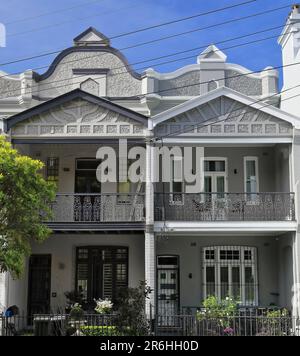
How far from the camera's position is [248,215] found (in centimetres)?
1933

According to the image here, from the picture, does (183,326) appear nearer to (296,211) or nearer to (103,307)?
(103,307)

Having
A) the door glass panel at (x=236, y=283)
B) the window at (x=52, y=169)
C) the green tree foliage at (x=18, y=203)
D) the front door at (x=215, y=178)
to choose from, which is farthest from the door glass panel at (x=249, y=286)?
the green tree foliage at (x=18, y=203)

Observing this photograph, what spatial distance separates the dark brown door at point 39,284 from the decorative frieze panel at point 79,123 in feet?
15.7

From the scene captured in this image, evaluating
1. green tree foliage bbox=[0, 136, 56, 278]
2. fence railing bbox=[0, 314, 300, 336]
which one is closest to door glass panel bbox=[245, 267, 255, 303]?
fence railing bbox=[0, 314, 300, 336]

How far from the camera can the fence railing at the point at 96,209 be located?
18.6 meters

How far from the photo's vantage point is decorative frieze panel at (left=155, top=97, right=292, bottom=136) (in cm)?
1852

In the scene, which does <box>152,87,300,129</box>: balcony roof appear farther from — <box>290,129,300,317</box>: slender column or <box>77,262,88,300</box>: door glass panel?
<box>77,262,88,300</box>: door glass panel

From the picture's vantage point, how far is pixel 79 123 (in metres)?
18.5

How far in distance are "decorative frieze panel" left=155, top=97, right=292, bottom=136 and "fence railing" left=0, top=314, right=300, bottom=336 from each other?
5.88 meters

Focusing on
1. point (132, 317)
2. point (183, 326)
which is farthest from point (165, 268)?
point (132, 317)

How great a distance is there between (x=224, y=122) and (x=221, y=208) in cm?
284

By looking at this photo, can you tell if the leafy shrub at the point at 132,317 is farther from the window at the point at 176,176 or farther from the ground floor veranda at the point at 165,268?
the window at the point at 176,176
